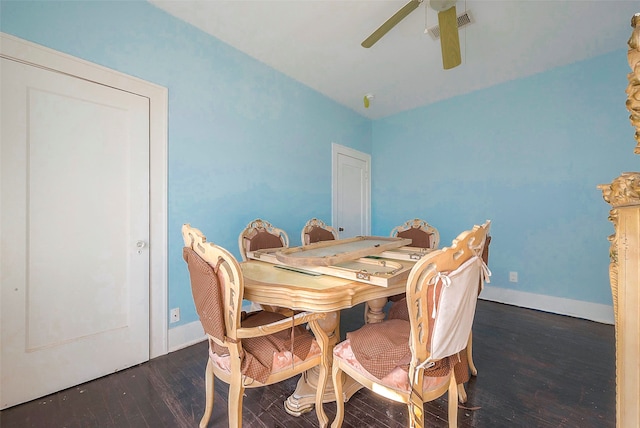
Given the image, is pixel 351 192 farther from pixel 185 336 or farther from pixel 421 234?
pixel 185 336

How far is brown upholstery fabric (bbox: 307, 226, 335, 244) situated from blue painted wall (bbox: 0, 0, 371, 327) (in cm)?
53

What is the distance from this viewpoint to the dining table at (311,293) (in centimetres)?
113

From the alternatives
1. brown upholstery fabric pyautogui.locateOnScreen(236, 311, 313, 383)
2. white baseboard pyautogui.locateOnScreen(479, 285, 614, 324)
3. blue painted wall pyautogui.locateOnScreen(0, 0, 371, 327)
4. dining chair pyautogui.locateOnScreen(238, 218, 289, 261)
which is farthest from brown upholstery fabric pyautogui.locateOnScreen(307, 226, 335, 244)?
white baseboard pyautogui.locateOnScreen(479, 285, 614, 324)

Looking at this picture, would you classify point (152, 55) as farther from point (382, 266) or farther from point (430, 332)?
point (430, 332)

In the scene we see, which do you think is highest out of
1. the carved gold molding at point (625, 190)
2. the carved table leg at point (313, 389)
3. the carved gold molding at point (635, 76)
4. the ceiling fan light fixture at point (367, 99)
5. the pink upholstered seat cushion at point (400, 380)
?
the ceiling fan light fixture at point (367, 99)

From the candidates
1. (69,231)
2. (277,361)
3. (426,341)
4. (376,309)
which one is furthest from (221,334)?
(69,231)

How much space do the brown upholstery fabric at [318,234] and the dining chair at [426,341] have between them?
150 cm

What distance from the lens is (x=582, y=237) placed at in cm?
283

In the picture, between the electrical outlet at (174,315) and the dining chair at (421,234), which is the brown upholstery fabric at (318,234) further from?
the electrical outlet at (174,315)

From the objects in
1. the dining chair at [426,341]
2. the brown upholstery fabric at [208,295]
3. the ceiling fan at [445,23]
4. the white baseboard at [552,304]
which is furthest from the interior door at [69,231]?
the white baseboard at [552,304]

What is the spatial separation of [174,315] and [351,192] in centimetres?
291

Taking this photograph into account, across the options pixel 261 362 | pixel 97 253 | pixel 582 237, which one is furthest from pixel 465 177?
pixel 97 253

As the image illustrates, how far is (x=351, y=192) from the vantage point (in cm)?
422

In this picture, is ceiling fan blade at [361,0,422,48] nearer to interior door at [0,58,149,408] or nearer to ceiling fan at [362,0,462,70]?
ceiling fan at [362,0,462,70]
